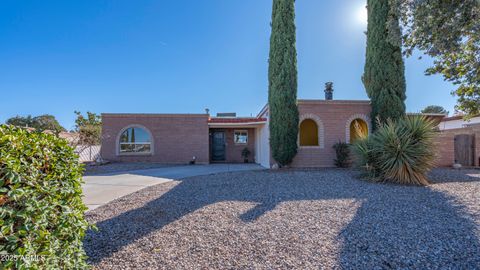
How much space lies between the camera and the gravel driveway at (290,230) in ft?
8.48

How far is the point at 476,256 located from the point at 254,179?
17.9ft

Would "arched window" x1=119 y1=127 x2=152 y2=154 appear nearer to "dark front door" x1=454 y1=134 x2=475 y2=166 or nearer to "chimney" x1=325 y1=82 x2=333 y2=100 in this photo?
"chimney" x1=325 y1=82 x2=333 y2=100

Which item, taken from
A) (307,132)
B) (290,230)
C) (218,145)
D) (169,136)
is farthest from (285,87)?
(169,136)

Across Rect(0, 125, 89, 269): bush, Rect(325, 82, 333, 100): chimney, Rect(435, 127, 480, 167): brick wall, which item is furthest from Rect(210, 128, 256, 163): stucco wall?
Rect(0, 125, 89, 269): bush

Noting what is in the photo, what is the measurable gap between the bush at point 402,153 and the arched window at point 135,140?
11953 millimetres

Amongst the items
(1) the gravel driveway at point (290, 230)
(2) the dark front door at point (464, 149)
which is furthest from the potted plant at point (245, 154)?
(2) the dark front door at point (464, 149)

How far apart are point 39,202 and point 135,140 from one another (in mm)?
13087

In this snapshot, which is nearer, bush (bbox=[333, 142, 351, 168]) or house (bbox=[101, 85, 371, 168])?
bush (bbox=[333, 142, 351, 168])

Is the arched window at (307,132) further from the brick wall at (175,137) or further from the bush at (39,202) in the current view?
the bush at (39,202)

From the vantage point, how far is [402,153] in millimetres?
6891

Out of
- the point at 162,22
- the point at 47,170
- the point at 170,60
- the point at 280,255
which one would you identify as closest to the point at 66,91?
the point at 170,60

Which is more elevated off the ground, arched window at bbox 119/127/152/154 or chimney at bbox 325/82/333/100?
chimney at bbox 325/82/333/100

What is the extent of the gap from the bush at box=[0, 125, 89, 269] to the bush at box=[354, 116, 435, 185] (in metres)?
7.84

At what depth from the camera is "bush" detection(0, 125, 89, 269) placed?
1472 millimetres
